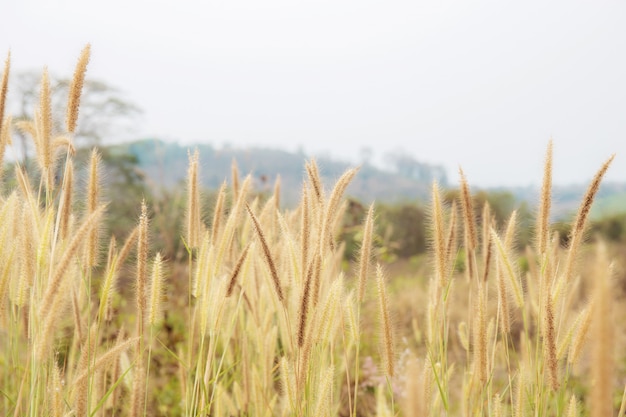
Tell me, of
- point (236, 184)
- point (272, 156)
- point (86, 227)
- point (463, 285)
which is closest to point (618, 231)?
point (463, 285)

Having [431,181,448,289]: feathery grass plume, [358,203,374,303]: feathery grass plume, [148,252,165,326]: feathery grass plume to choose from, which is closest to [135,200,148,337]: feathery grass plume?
[148,252,165,326]: feathery grass plume

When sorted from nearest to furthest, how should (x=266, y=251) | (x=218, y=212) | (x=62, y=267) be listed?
(x=62, y=267), (x=266, y=251), (x=218, y=212)

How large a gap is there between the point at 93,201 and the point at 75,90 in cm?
32

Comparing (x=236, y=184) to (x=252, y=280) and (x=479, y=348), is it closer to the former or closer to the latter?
(x=252, y=280)

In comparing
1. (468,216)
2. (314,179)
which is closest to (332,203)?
(314,179)

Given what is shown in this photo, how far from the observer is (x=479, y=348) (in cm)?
161

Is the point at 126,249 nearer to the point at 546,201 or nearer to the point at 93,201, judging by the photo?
the point at 93,201

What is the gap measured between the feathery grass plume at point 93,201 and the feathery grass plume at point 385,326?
811mm

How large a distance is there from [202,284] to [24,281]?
1.66 feet

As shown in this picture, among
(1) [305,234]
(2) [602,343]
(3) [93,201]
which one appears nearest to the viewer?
(2) [602,343]

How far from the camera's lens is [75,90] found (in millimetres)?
1470

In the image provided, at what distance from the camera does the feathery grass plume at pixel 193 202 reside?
177cm

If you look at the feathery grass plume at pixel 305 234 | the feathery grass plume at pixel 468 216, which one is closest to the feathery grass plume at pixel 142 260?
the feathery grass plume at pixel 305 234

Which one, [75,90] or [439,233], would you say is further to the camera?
[439,233]
